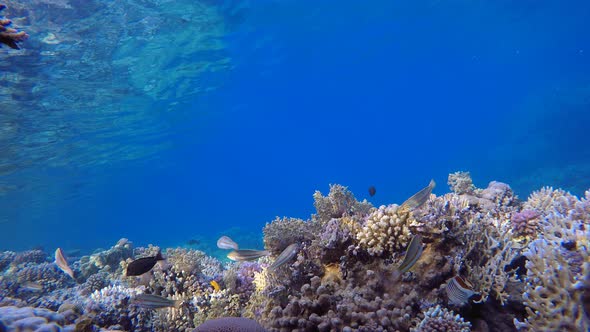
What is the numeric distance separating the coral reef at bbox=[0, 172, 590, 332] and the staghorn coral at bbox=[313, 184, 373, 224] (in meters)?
0.02

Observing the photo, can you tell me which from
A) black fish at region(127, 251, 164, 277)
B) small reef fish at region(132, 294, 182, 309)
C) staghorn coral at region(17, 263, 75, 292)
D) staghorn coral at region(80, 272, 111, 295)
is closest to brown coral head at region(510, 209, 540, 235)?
small reef fish at region(132, 294, 182, 309)

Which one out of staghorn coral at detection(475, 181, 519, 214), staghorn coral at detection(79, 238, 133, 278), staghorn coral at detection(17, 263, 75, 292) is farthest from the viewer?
staghorn coral at detection(79, 238, 133, 278)

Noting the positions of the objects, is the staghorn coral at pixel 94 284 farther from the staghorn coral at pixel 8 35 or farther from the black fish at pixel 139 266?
the staghorn coral at pixel 8 35

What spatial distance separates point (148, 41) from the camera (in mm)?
22078

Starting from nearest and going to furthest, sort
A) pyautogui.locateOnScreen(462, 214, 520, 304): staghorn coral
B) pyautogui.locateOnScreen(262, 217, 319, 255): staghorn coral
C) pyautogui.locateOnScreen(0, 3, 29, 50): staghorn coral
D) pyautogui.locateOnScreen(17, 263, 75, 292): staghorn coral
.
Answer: pyautogui.locateOnScreen(0, 3, 29, 50): staghorn coral → pyautogui.locateOnScreen(462, 214, 520, 304): staghorn coral → pyautogui.locateOnScreen(262, 217, 319, 255): staghorn coral → pyautogui.locateOnScreen(17, 263, 75, 292): staghorn coral

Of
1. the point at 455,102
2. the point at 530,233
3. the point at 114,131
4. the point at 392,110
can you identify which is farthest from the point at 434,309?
the point at 455,102

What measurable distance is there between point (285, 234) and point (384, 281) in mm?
1873

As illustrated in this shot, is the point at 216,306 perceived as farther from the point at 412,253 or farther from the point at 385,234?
the point at 412,253

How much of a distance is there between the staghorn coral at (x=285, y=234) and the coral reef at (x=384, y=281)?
19 mm

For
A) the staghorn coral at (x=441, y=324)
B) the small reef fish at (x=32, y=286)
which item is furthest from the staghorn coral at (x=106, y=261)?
the staghorn coral at (x=441, y=324)

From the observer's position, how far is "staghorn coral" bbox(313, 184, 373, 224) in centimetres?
592

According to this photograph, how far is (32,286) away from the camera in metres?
9.49

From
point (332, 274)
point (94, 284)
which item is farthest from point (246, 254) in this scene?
point (94, 284)

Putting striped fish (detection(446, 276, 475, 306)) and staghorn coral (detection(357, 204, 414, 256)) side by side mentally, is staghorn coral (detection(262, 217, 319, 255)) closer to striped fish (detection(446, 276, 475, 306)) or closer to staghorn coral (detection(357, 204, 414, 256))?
staghorn coral (detection(357, 204, 414, 256))
